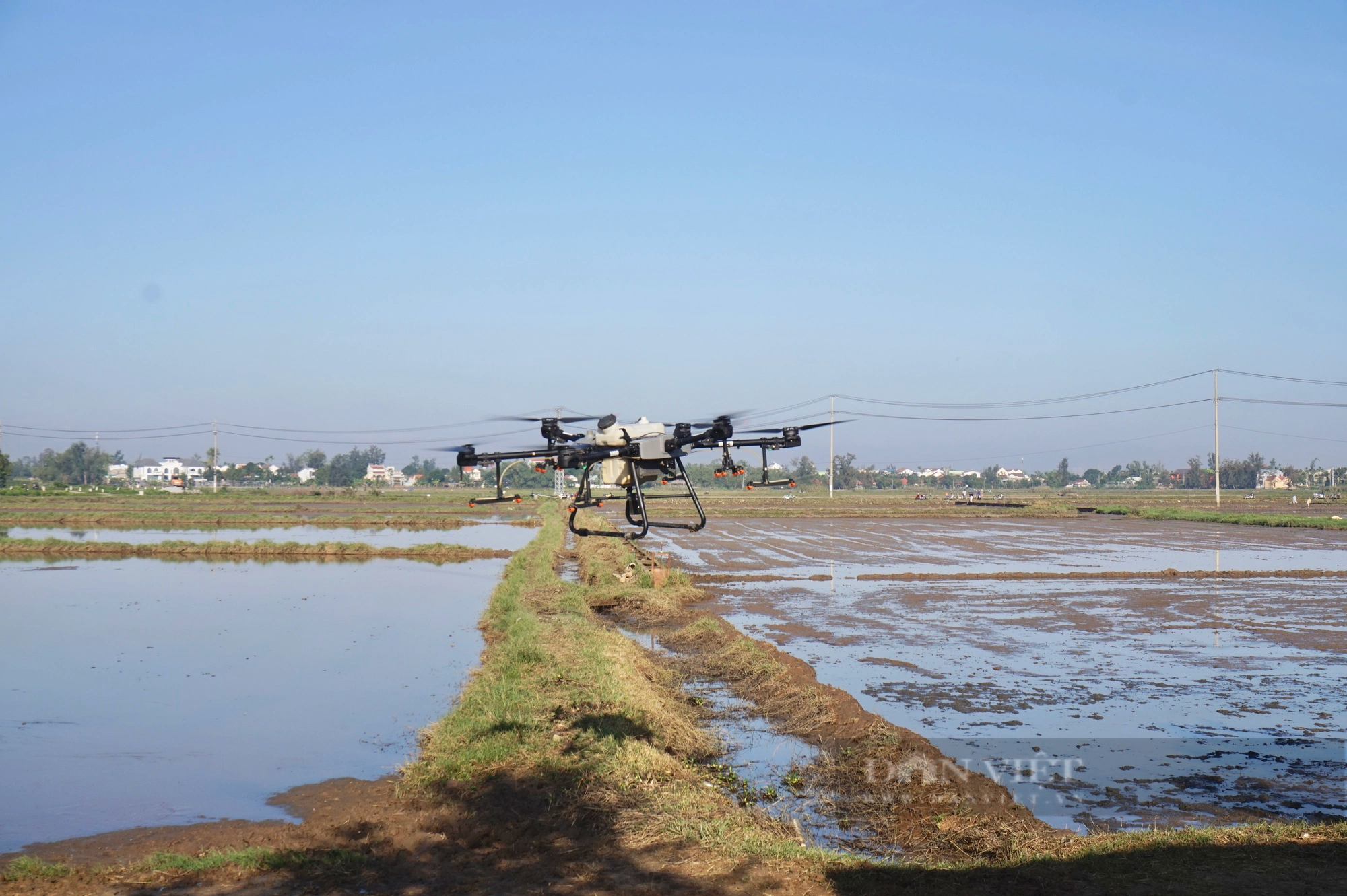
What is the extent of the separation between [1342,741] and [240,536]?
137ft

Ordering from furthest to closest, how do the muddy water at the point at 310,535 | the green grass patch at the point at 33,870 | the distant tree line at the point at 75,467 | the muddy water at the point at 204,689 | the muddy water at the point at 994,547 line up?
the distant tree line at the point at 75,467 → the muddy water at the point at 310,535 → the muddy water at the point at 994,547 → the muddy water at the point at 204,689 → the green grass patch at the point at 33,870

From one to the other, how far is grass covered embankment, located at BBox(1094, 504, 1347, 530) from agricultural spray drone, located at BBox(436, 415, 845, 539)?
176ft

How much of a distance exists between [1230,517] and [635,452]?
58.3m

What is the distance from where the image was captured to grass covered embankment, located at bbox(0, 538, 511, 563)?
1431 inches

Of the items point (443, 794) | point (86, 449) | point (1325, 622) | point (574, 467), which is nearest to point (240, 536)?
point (574, 467)

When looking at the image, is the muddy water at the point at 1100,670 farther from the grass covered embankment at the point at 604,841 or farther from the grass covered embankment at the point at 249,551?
the grass covered embankment at the point at 249,551

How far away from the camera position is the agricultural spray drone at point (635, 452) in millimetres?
13992

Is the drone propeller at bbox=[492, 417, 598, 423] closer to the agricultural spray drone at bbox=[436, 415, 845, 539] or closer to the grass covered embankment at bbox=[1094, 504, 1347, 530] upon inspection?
the agricultural spray drone at bbox=[436, 415, 845, 539]

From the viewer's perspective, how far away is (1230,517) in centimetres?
6081

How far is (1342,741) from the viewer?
12094 mm

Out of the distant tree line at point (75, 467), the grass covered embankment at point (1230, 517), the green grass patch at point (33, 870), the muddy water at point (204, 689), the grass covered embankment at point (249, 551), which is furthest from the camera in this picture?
the distant tree line at point (75, 467)

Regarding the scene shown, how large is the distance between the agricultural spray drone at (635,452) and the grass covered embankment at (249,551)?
71.9 ft

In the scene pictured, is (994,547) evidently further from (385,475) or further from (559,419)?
(385,475)

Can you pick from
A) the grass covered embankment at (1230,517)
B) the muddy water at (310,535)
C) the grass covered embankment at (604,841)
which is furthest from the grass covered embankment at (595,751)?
the grass covered embankment at (1230,517)
